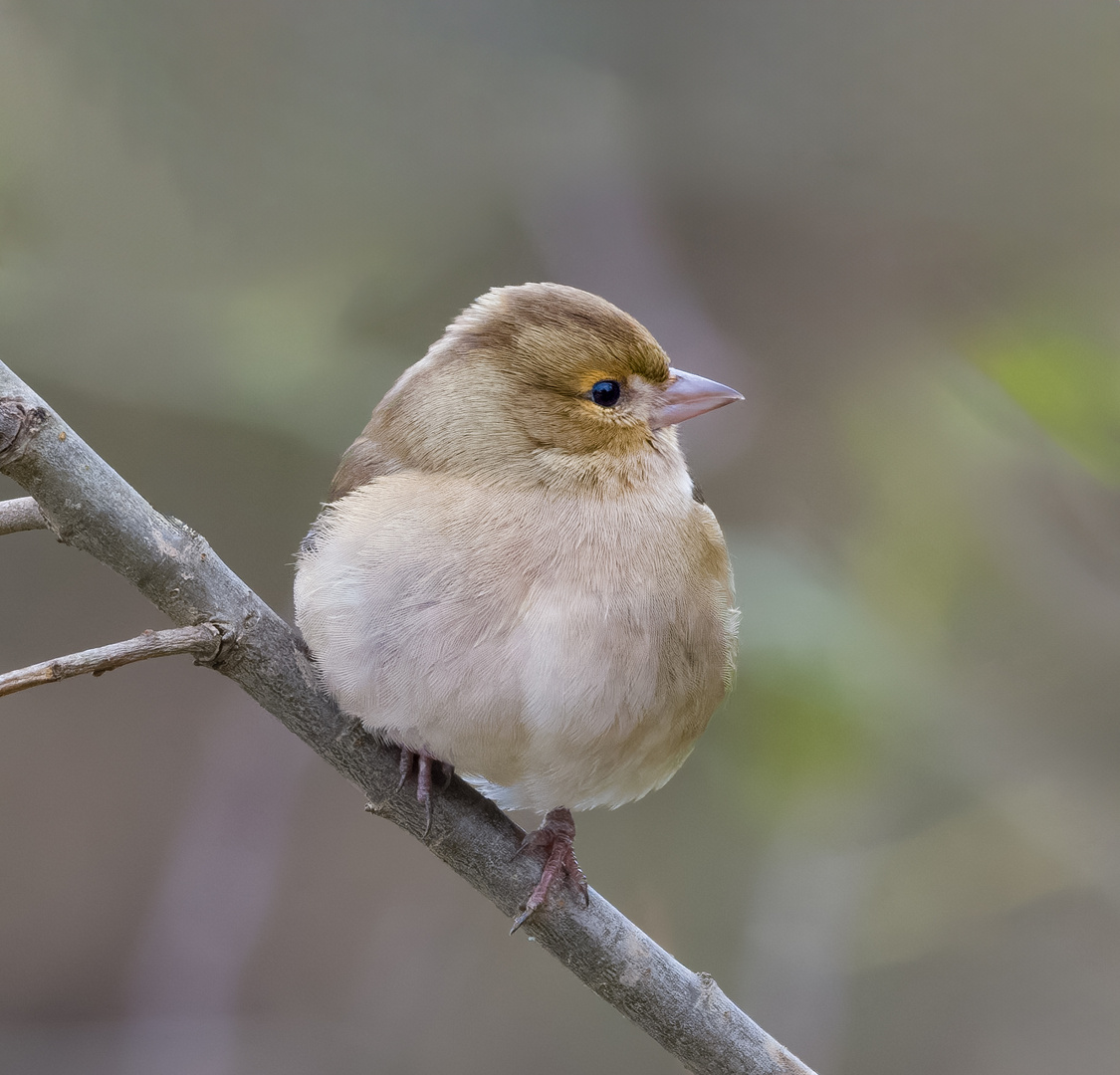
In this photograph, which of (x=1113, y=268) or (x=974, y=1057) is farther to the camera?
(x=974, y=1057)

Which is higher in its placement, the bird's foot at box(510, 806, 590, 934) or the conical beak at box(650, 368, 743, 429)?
the conical beak at box(650, 368, 743, 429)

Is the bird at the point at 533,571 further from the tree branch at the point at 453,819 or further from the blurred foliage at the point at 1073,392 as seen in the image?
the blurred foliage at the point at 1073,392

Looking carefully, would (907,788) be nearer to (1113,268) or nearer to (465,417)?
(1113,268)

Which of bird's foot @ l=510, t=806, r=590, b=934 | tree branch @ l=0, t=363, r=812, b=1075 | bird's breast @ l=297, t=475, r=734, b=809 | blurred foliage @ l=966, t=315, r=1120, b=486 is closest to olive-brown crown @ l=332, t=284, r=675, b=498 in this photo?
bird's breast @ l=297, t=475, r=734, b=809

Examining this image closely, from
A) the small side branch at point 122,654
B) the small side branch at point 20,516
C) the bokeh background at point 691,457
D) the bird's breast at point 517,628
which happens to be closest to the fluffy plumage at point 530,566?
the bird's breast at point 517,628

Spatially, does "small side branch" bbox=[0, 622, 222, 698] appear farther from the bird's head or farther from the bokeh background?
the bokeh background

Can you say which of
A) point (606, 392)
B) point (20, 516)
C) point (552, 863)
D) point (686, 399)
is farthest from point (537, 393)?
point (20, 516)

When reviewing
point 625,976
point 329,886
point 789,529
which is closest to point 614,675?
point 625,976
